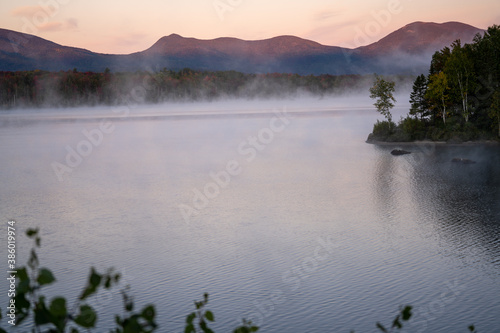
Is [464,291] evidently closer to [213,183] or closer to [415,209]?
[415,209]

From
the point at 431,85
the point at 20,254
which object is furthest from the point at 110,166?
the point at 431,85

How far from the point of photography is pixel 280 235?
23516mm

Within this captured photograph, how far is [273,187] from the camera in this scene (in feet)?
119

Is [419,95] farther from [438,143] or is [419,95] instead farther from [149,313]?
[149,313]

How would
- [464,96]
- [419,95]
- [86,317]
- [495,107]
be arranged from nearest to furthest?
1. [86,317]
2. [495,107]
3. [464,96]
4. [419,95]

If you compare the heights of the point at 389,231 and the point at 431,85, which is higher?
the point at 431,85

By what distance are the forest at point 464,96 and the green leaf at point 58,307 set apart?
5731 centimetres

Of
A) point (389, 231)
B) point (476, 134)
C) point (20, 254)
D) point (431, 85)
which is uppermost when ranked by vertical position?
point (431, 85)

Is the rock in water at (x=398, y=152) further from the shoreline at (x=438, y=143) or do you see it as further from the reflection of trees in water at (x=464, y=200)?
the shoreline at (x=438, y=143)

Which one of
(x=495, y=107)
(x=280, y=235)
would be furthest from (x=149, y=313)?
(x=495, y=107)

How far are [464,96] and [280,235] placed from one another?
142 feet

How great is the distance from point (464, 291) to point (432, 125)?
50768 millimetres

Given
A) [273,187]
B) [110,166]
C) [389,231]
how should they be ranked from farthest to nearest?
[110,166] < [273,187] < [389,231]

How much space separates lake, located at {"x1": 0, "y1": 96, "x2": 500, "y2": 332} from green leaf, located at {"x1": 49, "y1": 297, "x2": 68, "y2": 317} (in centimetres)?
1166
